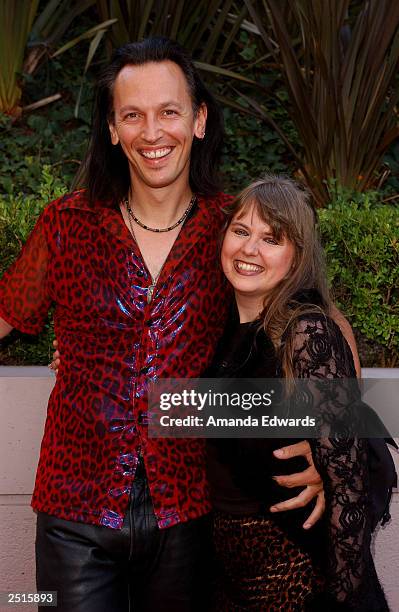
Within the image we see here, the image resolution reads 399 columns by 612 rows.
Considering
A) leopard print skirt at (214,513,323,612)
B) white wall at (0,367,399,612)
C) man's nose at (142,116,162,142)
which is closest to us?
leopard print skirt at (214,513,323,612)

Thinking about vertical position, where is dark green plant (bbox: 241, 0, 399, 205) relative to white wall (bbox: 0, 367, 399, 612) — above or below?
above

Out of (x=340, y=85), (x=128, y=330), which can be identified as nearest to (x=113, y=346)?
(x=128, y=330)

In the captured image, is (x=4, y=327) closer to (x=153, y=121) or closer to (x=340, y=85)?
(x=153, y=121)

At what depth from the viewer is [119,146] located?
2.56 meters

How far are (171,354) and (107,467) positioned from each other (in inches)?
12.9

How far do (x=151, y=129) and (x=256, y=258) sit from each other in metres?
0.45

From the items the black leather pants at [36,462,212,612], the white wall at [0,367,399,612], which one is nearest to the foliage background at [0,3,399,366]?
the white wall at [0,367,399,612]

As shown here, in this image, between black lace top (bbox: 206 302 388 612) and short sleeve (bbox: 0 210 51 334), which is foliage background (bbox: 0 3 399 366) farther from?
black lace top (bbox: 206 302 388 612)

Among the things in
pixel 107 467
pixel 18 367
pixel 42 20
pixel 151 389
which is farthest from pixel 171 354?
pixel 42 20

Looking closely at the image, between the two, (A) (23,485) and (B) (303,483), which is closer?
(B) (303,483)

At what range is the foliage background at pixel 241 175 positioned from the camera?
3.24 m

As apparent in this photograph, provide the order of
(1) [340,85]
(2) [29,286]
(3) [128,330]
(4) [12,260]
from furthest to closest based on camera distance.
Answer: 1. (1) [340,85]
2. (4) [12,260]
3. (2) [29,286]
4. (3) [128,330]

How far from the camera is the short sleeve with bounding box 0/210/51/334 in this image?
2.44m

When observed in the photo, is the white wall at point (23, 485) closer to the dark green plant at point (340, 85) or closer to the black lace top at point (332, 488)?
the black lace top at point (332, 488)
